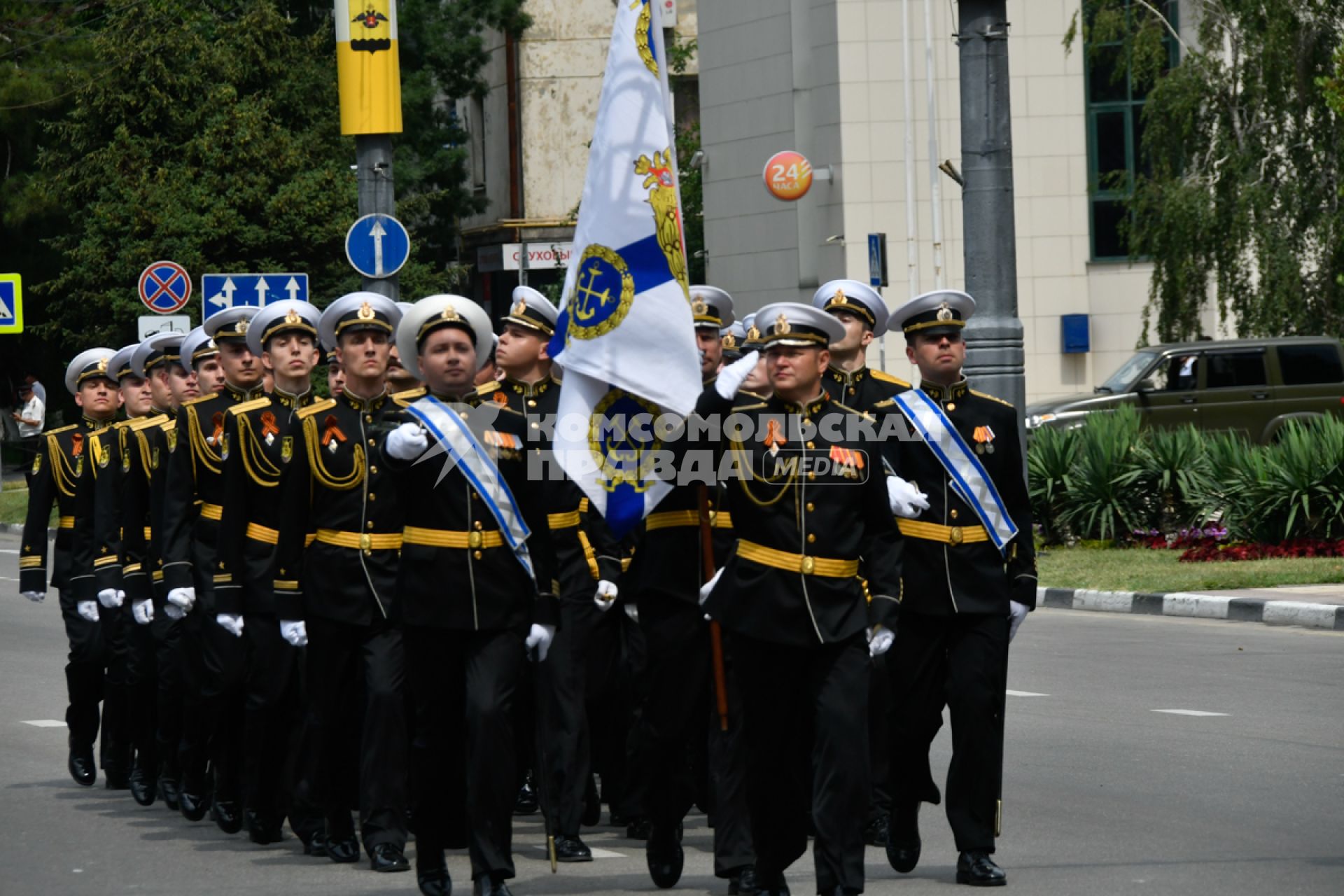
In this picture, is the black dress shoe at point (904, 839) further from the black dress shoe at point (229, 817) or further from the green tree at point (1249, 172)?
the green tree at point (1249, 172)

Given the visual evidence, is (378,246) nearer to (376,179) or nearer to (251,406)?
(376,179)

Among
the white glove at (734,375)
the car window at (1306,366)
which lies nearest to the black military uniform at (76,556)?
the white glove at (734,375)

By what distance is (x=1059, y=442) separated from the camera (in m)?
21.3

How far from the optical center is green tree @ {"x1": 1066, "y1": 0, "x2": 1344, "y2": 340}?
2842 cm

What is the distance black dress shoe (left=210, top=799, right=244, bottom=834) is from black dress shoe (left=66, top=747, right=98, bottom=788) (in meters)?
1.59

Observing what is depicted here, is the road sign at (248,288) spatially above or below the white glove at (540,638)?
above

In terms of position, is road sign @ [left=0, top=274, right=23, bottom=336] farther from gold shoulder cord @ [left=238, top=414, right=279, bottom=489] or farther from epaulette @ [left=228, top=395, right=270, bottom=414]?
gold shoulder cord @ [left=238, top=414, right=279, bottom=489]

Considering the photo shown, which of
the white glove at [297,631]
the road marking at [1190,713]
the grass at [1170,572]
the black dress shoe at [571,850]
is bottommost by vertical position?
the road marking at [1190,713]

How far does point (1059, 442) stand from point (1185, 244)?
8.81 metres

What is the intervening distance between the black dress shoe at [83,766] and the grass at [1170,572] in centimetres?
914

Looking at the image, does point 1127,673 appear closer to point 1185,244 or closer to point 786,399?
point 786,399

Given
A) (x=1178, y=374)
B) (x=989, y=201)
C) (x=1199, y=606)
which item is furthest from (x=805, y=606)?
(x=1178, y=374)

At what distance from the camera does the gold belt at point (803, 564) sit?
695 centimetres

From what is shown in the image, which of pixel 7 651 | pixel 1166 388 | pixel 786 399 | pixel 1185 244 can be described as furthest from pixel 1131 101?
pixel 786 399
